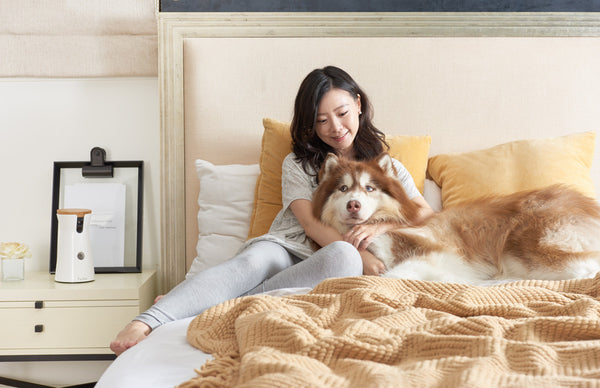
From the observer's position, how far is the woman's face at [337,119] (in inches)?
77.5

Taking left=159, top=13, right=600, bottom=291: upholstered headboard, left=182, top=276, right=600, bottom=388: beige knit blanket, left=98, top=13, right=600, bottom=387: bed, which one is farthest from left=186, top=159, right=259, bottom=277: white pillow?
left=182, top=276, right=600, bottom=388: beige knit blanket

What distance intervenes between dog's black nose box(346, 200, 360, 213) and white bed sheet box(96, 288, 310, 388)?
0.74 m

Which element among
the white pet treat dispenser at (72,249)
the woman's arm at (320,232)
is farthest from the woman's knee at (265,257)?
the white pet treat dispenser at (72,249)

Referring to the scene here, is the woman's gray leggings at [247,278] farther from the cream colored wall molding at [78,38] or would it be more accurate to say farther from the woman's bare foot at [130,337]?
the cream colored wall molding at [78,38]

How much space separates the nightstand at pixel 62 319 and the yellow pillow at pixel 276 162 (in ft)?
1.86

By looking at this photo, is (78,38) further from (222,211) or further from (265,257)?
(265,257)

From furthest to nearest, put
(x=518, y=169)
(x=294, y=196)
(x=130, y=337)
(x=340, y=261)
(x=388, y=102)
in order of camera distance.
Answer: (x=388, y=102) < (x=518, y=169) < (x=294, y=196) < (x=340, y=261) < (x=130, y=337)

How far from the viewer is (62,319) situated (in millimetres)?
2070

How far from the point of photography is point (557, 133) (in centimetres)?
240

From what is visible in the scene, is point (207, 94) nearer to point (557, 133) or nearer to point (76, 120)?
point (76, 120)

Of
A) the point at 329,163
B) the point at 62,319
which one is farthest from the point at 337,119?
the point at 62,319

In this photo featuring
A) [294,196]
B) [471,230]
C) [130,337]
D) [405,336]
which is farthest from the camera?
[294,196]

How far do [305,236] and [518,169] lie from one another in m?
0.87

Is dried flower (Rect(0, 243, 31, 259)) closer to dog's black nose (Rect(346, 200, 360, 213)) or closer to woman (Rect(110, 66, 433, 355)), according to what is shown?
woman (Rect(110, 66, 433, 355))
